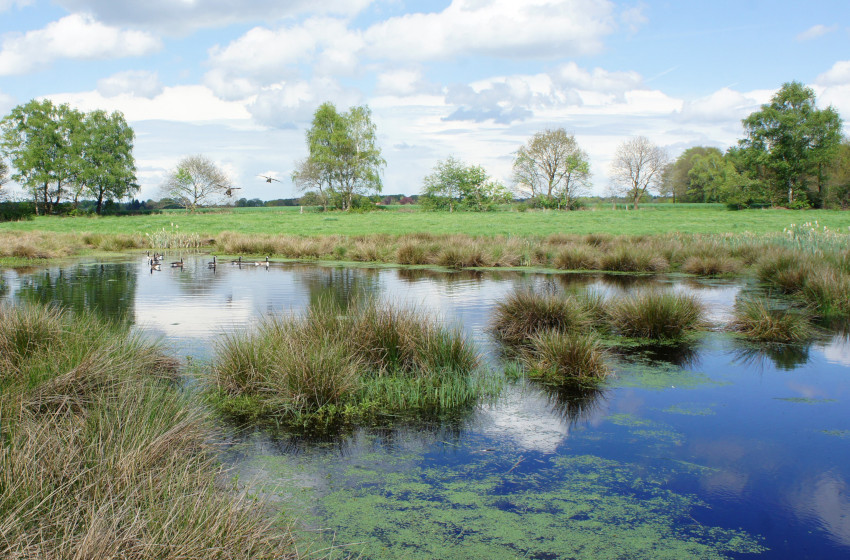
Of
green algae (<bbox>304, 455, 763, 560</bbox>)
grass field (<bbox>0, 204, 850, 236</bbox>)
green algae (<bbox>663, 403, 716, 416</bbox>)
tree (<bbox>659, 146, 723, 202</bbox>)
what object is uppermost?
tree (<bbox>659, 146, 723, 202</bbox>)

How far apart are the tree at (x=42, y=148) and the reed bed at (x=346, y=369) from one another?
190ft

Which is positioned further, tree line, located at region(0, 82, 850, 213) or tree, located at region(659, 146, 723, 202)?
tree, located at region(659, 146, 723, 202)

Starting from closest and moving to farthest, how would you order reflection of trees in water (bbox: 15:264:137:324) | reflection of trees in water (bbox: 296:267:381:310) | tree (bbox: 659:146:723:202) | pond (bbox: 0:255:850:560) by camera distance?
1. pond (bbox: 0:255:850:560)
2. reflection of trees in water (bbox: 15:264:137:324)
3. reflection of trees in water (bbox: 296:267:381:310)
4. tree (bbox: 659:146:723:202)

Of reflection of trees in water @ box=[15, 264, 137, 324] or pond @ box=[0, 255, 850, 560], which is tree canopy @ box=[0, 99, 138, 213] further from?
pond @ box=[0, 255, 850, 560]

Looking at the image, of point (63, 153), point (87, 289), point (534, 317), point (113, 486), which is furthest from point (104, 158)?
point (113, 486)

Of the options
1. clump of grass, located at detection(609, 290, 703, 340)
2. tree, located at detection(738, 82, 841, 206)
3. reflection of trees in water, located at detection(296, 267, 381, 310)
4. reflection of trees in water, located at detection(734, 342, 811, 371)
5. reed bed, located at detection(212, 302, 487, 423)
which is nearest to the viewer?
reed bed, located at detection(212, 302, 487, 423)

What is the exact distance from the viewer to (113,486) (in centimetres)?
322

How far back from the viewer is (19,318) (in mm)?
6367

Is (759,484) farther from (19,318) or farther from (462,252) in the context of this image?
(462,252)

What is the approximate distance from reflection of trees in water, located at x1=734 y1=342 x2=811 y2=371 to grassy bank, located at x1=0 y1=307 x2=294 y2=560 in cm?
653

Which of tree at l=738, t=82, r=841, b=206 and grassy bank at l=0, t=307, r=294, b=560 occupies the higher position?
tree at l=738, t=82, r=841, b=206

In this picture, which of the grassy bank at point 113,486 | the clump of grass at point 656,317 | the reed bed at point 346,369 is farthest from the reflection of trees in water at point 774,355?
the grassy bank at point 113,486

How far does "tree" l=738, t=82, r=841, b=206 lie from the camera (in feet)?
181

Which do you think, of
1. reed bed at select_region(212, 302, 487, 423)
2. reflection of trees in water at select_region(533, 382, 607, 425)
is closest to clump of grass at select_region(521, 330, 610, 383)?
reflection of trees in water at select_region(533, 382, 607, 425)
